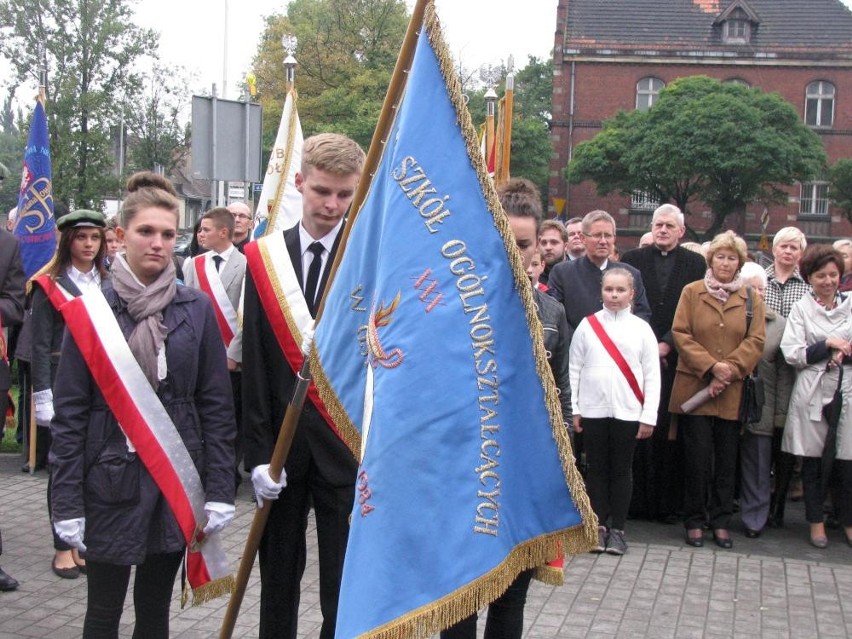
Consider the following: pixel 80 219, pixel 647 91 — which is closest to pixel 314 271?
pixel 80 219

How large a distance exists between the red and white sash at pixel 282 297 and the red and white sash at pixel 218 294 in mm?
4227

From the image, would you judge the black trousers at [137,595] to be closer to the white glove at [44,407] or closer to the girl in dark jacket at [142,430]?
the girl in dark jacket at [142,430]

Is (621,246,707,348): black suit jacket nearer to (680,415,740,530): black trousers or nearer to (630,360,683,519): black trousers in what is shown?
(630,360,683,519): black trousers

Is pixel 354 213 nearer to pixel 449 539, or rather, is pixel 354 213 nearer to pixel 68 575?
pixel 449 539

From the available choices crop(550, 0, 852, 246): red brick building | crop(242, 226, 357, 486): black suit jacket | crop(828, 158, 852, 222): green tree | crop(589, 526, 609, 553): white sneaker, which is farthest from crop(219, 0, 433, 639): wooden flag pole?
crop(828, 158, 852, 222): green tree

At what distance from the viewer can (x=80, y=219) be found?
20.2 feet

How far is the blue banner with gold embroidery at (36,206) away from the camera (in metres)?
8.85

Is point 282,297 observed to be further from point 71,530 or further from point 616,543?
point 616,543

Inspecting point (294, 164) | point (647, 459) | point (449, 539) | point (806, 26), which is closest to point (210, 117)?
point (294, 164)

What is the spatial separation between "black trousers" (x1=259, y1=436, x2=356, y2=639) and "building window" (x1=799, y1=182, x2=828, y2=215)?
53566 mm

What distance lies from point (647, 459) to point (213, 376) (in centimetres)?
498

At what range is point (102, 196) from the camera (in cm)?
3016

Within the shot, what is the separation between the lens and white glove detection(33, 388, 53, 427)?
6.00 m

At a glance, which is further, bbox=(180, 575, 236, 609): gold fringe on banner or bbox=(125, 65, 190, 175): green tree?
bbox=(125, 65, 190, 175): green tree
